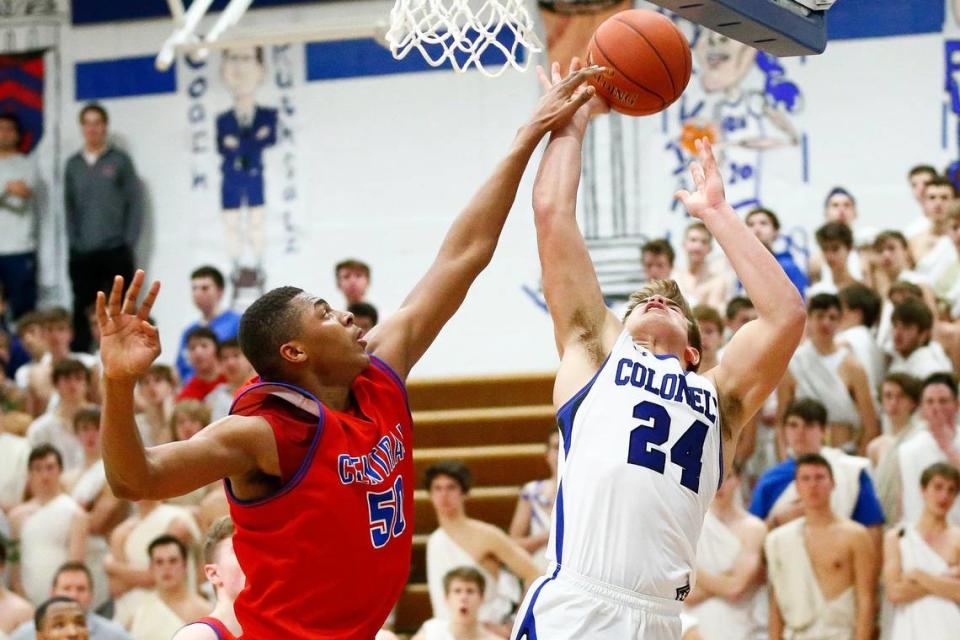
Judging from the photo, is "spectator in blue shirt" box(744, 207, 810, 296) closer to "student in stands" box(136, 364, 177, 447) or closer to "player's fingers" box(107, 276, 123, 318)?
"student in stands" box(136, 364, 177, 447)

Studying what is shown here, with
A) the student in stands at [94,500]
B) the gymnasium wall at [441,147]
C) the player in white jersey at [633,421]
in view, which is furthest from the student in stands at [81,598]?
the gymnasium wall at [441,147]

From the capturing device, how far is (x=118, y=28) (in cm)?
1344

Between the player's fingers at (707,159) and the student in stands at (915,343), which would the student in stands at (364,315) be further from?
the player's fingers at (707,159)

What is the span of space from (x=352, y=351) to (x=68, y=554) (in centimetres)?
531

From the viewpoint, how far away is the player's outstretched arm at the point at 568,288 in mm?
3990

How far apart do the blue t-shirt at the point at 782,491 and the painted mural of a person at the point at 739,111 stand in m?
4.61

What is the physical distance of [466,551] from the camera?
26.6ft

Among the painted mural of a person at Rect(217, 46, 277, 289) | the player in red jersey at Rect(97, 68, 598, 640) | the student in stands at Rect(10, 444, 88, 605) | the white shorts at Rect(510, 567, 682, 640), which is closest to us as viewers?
the player in red jersey at Rect(97, 68, 598, 640)

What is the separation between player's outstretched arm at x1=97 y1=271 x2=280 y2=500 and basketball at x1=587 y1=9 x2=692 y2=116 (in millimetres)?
1619

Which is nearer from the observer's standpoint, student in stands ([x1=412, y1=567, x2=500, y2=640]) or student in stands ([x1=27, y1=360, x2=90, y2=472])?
student in stands ([x1=412, y1=567, x2=500, y2=640])

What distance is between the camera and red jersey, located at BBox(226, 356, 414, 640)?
364 cm

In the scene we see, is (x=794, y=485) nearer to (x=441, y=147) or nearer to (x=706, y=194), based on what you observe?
(x=706, y=194)

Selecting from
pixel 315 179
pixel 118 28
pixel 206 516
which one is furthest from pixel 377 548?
pixel 118 28

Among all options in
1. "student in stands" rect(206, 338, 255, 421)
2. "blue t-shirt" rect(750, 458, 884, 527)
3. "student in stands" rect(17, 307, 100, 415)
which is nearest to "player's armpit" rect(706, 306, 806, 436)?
"blue t-shirt" rect(750, 458, 884, 527)
